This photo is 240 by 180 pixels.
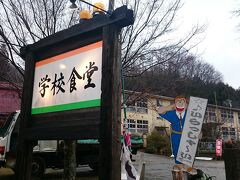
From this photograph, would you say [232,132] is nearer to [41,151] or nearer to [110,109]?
[41,151]

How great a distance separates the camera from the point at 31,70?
4.94 meters

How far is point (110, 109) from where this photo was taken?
11.8 ft

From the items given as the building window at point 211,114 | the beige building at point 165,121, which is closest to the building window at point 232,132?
the beige building at point 165,121

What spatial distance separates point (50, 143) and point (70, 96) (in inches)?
285

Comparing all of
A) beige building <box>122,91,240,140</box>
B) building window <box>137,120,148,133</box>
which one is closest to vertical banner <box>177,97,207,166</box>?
beige building <box>122,91,240,140</box>

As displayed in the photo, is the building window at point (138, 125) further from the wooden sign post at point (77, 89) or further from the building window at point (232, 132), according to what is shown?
the wooden sign post at point (77, 89)

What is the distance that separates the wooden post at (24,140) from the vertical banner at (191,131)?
8.87 feet

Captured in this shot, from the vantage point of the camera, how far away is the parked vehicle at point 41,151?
9.87 metres

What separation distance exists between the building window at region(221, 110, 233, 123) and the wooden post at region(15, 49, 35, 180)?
177 feet

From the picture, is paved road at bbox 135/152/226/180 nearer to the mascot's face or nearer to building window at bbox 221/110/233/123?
the mascot's face

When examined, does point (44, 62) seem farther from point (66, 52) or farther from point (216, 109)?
point (216, 109)

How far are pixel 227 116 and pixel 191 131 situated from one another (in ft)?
179

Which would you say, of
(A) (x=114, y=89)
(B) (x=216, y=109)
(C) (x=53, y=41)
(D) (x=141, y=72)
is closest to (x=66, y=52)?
(C) (x=53, y=41)

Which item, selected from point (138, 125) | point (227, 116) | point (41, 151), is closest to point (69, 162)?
point (41, 151)
